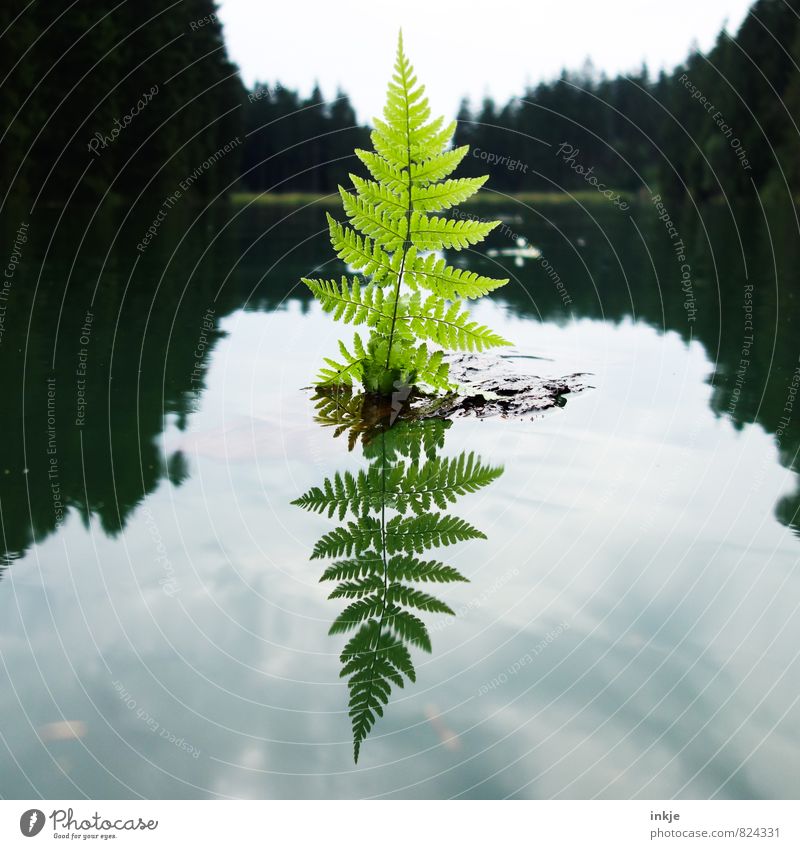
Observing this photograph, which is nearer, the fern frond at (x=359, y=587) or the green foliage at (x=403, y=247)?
the fern frond at (x=359, y=587)

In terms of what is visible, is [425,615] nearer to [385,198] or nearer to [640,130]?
[385,198]

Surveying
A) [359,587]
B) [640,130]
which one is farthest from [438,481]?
[640,130]

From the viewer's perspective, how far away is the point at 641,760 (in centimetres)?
188

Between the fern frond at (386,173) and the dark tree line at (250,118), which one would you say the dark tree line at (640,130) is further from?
the fern frond at (386,173)

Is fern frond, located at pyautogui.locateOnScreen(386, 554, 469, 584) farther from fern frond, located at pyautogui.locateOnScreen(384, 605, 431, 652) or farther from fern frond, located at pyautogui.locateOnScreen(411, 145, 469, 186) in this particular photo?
fern frond, located at pyautogui.locateOnScreen(411, 145, 469, 186)

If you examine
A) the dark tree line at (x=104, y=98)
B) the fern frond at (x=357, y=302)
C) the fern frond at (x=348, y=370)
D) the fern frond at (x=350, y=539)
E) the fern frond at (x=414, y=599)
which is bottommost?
the fern frond at (x=414, y=599)

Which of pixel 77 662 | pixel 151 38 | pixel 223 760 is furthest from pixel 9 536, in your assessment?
pixel 151 38

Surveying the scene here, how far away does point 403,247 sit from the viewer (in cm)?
410

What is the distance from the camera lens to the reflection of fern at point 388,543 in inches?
86.3

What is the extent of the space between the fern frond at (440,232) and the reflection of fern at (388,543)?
29.8 inches

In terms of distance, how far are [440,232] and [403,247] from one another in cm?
20

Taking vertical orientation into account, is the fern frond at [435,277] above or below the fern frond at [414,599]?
above

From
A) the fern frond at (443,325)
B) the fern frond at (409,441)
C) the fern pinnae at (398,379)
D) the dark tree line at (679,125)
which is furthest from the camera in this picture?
the dark tree line at (679,125)

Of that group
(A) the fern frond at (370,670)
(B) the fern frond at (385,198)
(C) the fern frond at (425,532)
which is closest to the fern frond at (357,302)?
(B) the fern frond at (385,198)
